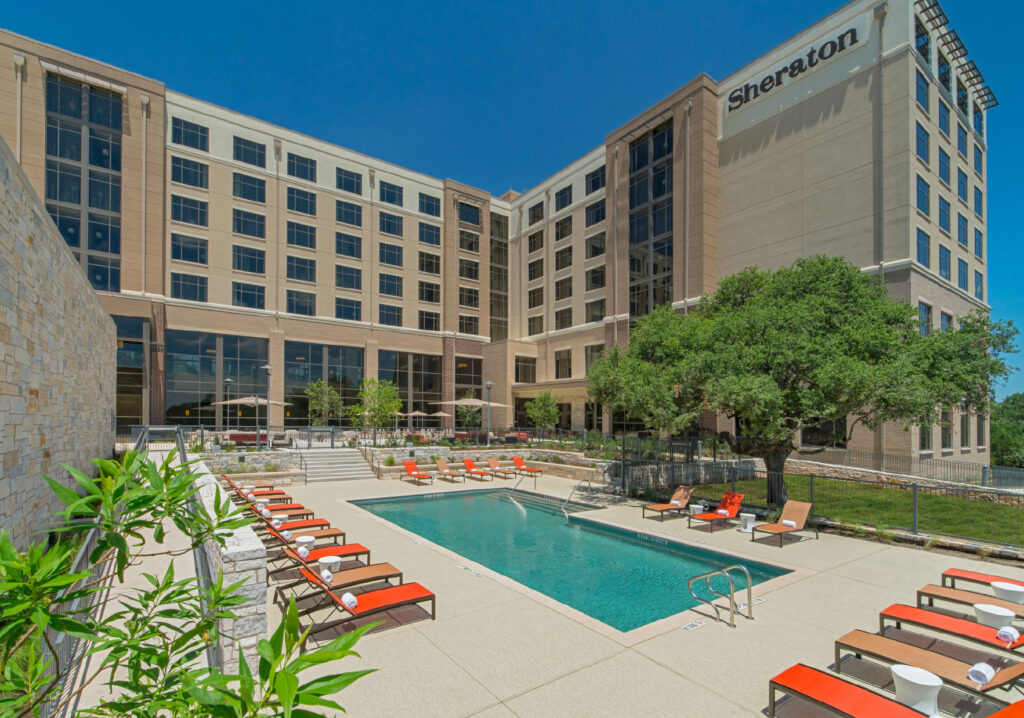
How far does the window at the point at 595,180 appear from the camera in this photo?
43.1 metres

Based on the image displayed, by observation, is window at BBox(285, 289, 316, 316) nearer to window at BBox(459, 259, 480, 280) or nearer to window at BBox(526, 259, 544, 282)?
window at BBox(459, 259, 480, 280)

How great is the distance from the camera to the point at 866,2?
2844 centimetres

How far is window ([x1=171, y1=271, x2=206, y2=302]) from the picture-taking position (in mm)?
35594

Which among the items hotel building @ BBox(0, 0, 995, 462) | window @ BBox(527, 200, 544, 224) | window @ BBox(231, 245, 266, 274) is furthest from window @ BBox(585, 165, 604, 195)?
window @ BBox(231, 245, 266, 274)

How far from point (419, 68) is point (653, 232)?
62.2 feet

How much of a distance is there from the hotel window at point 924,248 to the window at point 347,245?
3768 cm

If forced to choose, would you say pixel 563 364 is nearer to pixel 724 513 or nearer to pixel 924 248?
pixel 924 248

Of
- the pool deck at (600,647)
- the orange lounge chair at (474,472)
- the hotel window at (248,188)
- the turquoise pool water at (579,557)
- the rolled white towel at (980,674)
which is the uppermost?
the hotel window at (248,188)

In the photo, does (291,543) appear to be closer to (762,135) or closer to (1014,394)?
(762,135)

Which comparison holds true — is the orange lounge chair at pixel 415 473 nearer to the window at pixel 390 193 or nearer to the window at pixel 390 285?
the window at pixel 390 285

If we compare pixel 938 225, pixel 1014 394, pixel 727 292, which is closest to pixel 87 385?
pixel 727 292

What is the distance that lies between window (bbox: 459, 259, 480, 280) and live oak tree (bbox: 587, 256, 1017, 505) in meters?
31.1

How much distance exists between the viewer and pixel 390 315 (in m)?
44.9

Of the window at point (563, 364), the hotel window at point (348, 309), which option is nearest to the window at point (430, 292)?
the hotel window at point (348, 309)
